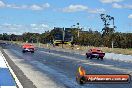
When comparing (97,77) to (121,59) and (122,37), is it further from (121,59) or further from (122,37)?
(122,37)

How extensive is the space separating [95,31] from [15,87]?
17754cm

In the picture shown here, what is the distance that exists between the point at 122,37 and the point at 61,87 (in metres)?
104

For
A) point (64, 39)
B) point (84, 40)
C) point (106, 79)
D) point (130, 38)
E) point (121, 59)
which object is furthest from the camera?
point (84, 40)

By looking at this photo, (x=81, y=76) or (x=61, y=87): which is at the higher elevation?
(x=81, y=76)

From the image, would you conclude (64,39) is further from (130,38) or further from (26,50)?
(26,50)

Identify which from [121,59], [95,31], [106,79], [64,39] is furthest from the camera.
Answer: [95,31]

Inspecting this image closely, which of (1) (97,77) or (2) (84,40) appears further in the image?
(2) (84,40)

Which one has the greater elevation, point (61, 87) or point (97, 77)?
point (97, 77)

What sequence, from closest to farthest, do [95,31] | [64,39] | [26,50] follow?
[26,50] < [64,39] < [95,31]

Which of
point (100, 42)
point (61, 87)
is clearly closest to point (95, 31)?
point (100, 42)

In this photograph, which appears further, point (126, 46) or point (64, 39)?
point (64, 39)

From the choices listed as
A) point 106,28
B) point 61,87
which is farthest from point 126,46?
point 61,87

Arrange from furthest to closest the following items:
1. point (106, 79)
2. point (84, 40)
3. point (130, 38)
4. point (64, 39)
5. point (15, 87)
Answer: point (84, 40) → point (64, 39) → point (130, 38) → point (15, 87) → point (106, 79)

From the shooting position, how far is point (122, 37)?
11888cm
